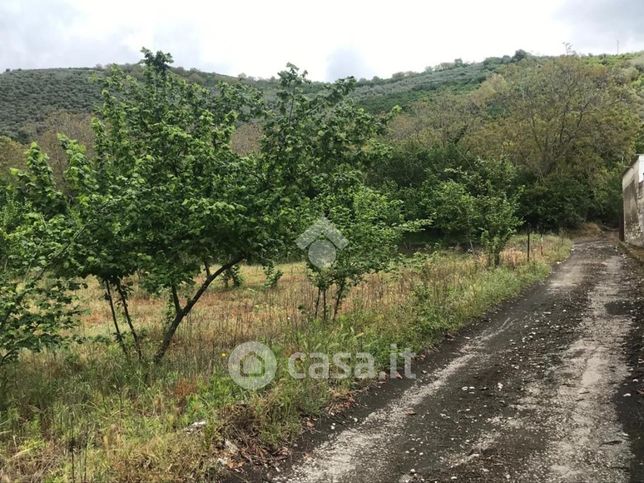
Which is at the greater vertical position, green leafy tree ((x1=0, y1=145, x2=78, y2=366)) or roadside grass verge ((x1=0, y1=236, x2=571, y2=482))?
green leafy tree ((x1=0, y1=145, x2=78, y2=366))

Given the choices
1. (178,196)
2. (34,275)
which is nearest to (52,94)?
(178,196)

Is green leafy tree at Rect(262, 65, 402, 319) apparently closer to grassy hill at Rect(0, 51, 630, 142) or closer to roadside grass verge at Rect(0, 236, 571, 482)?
roadside grass verge at Rect(0, 236, 571, 482)

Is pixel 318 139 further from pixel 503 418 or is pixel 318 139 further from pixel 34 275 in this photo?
pixel 503 418

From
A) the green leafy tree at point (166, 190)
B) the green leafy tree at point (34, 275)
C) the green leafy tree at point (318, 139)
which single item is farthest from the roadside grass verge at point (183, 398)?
the green leafy tree at point (318, 139)

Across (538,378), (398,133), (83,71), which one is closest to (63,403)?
(538,378)

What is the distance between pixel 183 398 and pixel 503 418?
3108mm

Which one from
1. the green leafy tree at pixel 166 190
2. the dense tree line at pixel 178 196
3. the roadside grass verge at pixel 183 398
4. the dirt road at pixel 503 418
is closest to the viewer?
the roadside grass verge at pixel 183 398

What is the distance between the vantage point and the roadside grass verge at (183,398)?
358 centimetres

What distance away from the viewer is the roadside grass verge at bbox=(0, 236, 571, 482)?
358 centimetres

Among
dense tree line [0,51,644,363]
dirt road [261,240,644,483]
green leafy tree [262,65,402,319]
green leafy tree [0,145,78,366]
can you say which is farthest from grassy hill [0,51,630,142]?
dirt road [261,240,644,483]

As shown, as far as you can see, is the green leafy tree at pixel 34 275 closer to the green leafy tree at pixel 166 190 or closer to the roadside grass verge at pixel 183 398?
the green leafy tree at pixel 166 190

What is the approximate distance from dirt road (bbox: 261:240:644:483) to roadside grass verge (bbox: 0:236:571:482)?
1.27ft

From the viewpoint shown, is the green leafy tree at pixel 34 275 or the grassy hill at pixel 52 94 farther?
the grassy hill at pixel 52 94

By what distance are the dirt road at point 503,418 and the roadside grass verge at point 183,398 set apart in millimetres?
389
